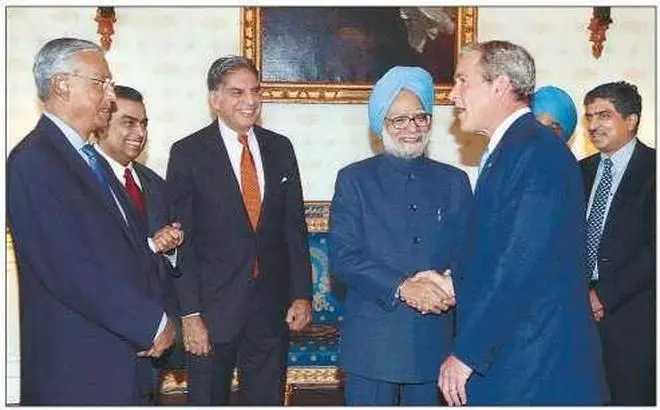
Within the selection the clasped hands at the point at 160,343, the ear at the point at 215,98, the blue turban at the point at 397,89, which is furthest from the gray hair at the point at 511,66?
the clasped hands at the point at 160,343

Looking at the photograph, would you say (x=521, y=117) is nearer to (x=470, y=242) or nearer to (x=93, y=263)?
(x=470, y=242)

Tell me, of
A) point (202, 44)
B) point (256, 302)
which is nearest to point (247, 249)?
point (256, 302)

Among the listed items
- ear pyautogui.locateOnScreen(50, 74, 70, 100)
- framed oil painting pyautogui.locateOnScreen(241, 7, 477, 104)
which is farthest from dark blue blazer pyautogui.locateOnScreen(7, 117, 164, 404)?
framed oil painting pyautogui.locateOnScreen(241, 7, 477, 104)

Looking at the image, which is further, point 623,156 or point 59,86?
point 623,156

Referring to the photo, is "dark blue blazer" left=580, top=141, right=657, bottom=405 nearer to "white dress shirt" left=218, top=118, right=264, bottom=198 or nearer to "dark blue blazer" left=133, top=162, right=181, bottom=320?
"white dress shirt" left=218, top=118, right=264, bottom=198

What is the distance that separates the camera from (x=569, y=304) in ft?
9.96

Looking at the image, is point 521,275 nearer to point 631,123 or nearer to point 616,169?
point 616,169

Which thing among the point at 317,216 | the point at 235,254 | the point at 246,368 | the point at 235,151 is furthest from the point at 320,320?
the point at 235,151

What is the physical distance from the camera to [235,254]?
398cm

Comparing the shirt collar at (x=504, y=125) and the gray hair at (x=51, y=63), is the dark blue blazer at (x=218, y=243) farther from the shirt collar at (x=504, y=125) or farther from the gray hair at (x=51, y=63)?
the shirt collar at (x=504, y=125)

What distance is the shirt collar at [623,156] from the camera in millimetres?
4082

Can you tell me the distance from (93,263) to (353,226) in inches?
40.1

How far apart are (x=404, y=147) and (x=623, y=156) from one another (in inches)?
45.2

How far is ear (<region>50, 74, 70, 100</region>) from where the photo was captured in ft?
11.0
